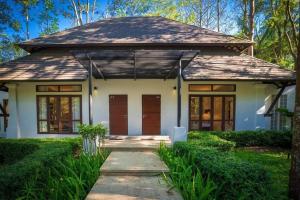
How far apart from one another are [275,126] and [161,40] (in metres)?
8.26

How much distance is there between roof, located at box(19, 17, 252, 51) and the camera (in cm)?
1140

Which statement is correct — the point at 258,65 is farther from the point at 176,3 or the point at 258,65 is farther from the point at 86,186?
the point at 176,3

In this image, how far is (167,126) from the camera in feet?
36.7

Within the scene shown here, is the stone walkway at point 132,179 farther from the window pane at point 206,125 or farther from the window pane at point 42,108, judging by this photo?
the window pane at point 42,108

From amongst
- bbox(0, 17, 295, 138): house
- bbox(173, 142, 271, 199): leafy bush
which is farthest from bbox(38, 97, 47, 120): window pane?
bbox(173, 142, 271, 199): leafy bush

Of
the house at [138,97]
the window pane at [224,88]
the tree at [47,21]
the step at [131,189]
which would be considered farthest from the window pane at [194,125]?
the tree at [47,21]

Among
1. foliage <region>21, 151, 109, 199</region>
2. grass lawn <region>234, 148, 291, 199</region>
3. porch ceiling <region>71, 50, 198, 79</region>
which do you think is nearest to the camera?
foliage <region>21, 151, 109, 199</region>

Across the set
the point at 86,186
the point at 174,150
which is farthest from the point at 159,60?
the point at 86,186

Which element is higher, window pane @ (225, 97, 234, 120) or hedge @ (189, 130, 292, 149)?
window pane @ (225, 97, 234, 120)

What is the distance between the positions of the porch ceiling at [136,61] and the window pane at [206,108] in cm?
221

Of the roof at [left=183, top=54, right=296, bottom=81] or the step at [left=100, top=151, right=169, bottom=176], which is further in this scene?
the roof at [left=183, top=54, right=296, bottom=81]

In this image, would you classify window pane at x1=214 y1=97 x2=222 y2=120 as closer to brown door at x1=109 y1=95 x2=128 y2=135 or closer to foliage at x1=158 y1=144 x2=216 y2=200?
brown door at x1=109 y1=95 x2=128 y2=135

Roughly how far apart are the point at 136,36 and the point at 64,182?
9.47m

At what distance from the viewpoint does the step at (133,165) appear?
540 cm
